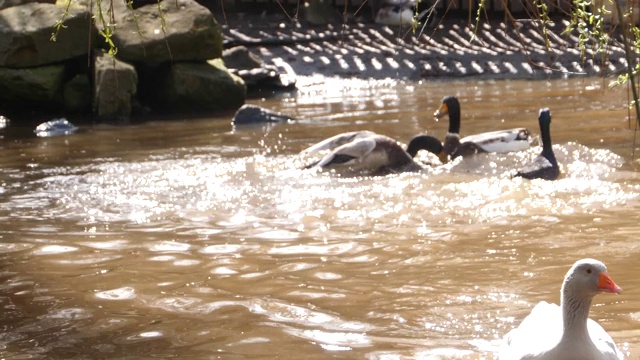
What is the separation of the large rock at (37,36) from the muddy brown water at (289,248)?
8.43 feet

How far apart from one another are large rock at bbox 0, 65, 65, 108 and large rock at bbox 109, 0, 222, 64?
94 cm

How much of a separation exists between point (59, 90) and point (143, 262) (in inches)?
343

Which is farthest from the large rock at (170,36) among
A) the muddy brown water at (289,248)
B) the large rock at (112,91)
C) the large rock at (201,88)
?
the muddy brown water at (289,248)

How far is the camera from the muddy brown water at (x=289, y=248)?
5.09 m

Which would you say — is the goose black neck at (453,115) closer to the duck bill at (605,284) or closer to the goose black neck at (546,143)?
the goose black neck at (546,143)

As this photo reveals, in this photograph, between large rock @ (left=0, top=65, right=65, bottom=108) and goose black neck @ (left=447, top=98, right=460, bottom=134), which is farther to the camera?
large rock @ (left=0, top=65, right=65, bottom=108)

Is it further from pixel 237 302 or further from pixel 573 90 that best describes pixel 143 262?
pixel 573 90

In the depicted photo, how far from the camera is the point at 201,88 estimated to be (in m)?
15.0

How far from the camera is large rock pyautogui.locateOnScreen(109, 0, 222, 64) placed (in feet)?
48.1

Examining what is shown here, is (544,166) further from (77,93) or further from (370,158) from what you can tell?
(77,93)

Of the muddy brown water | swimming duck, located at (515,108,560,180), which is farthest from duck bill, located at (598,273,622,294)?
swimming duck, located at (515,108,560,180)

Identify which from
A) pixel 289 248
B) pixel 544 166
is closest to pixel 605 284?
pixel 289 248

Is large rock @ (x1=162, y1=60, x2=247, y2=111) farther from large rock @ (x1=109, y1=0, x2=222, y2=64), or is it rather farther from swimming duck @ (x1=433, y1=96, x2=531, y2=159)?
swimming duck @ (x1=433, y1=96, x2=531, y2=159)

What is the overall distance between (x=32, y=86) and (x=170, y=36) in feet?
6.35
